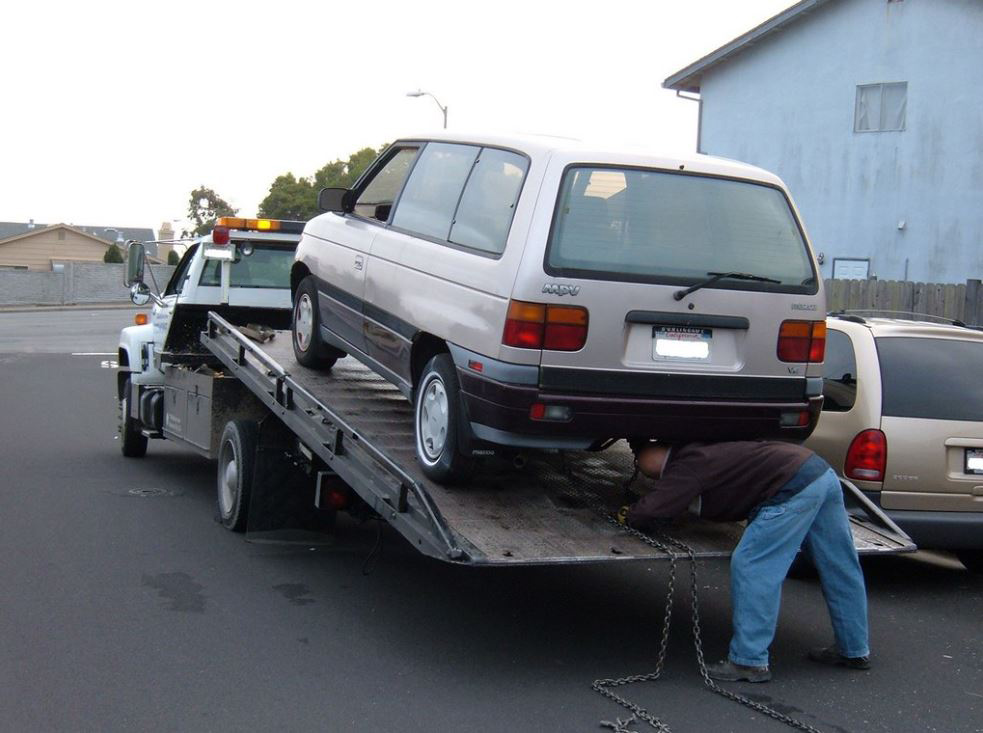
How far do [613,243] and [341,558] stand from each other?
3674 millimetres

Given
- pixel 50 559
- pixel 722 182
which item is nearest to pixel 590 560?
pixel 722 182

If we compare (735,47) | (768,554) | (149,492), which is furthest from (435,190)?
(735,47)

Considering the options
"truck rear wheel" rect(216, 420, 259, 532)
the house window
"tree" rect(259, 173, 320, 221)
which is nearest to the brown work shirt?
"truck rear wheel" rect(216, 420, 259, 532)

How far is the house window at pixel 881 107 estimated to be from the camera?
90.3ft

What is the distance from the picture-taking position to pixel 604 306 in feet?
20.1

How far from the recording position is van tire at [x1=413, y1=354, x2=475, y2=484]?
649 centimetres

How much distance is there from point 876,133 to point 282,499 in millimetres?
Result: 22087

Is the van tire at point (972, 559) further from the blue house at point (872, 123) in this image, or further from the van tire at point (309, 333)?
the blue house at point (872, 123)

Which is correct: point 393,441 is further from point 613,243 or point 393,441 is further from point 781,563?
point 781,563

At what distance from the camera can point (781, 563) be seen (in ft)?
20.0

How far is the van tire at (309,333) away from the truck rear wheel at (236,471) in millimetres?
684

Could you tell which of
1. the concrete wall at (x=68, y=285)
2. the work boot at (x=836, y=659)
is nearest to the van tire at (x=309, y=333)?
the work boot at (x=836, y=659)

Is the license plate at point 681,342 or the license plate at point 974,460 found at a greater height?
the license plate at point 681,342

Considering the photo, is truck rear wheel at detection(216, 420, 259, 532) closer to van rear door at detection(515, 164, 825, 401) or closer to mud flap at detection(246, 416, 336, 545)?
mud flap at detection(246, 416, 336, 545)
